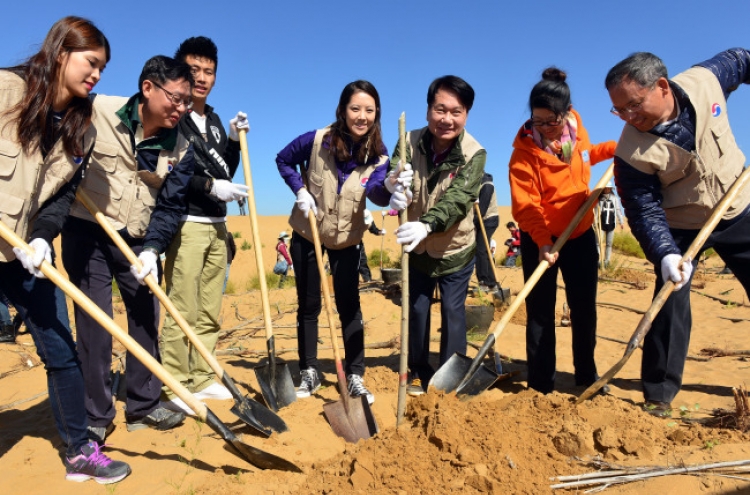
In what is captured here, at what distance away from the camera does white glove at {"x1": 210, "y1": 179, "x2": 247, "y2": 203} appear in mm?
3369

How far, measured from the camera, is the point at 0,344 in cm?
555

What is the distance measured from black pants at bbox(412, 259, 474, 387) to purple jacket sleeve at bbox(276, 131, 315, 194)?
987mm

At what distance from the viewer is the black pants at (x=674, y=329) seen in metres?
3.05

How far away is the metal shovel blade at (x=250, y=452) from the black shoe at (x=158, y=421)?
82 cm

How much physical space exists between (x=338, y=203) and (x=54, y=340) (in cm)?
176

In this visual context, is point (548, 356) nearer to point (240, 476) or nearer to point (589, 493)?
point (589, 493)

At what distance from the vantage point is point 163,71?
2844mm

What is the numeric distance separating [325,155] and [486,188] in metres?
4.68

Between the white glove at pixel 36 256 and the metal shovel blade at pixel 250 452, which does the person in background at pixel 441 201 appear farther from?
the white glove at pixel 36 256

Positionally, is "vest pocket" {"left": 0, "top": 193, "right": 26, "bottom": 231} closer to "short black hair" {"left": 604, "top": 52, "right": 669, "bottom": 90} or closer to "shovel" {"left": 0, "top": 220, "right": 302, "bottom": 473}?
"shovel" {"left": 0, "top": 220, "right": 302, "bottom": 473}

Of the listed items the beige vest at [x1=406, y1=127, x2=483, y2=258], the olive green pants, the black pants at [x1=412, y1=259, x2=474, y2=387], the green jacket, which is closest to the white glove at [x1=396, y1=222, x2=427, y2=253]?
the green jacket

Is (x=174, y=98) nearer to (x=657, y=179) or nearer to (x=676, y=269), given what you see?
(x=657, y=179)

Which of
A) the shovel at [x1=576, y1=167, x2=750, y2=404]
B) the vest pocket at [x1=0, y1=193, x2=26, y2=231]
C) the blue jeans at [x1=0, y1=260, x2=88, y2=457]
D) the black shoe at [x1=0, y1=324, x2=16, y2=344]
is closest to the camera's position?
the vest pocket at [x1=0, y1=193, x2=26, y2=231]

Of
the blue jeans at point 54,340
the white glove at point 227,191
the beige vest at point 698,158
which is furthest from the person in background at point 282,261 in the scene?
the beige vest at point 698,158
